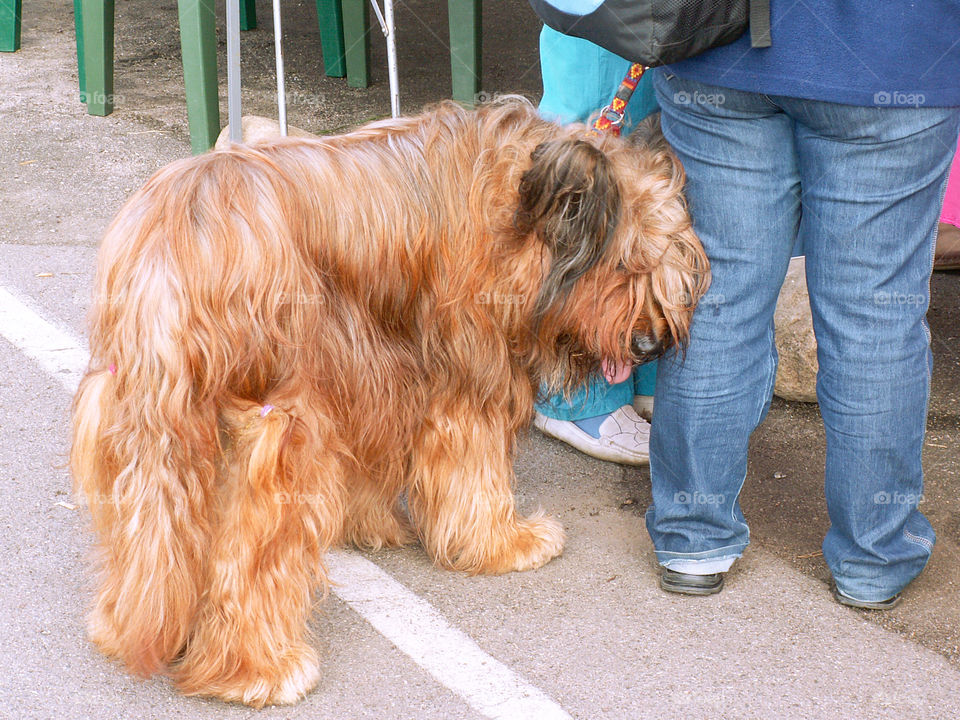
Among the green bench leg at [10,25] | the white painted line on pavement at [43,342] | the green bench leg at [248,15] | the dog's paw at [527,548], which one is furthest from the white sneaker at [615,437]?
the green bench leg at [10,25]

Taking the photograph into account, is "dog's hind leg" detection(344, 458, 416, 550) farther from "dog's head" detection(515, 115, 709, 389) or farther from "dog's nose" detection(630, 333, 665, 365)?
"dog's nose" detection(630, 333, 665, 365)

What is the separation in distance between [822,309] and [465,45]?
3.39m

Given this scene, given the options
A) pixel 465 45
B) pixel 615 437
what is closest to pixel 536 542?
pixel 615 437

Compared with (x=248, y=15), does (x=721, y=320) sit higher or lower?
lower

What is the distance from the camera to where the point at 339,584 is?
9.71ft

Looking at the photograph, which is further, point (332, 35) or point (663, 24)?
point (332, 35)

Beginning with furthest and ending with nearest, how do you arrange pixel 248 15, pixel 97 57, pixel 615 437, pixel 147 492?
pixel 248 15 → pixel 97 57 → pixel 615 437 → pixel 147 492

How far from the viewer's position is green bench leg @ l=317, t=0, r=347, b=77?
7.11m

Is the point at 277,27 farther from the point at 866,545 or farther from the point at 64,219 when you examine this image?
the point at 866,545

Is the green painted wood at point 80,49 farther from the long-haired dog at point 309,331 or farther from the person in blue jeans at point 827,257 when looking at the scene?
the person in blue jeans at point 827,257

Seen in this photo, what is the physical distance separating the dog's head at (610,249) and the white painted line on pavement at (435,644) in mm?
743

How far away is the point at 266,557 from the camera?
2.31 metres

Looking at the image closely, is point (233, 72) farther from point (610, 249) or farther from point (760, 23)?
point (760, 23)

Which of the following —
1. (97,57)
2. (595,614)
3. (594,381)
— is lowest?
(595,614)
